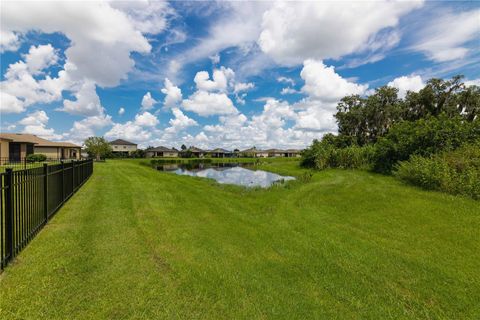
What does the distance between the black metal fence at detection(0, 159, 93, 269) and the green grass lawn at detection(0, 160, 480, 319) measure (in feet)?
0.89

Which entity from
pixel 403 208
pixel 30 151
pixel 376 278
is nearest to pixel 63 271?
pixel 376 278

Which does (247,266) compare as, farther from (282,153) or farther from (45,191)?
(282,153)

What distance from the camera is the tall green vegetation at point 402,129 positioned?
572 inches

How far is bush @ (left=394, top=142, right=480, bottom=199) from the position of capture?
952 cm

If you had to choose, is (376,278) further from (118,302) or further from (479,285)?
(118,302)

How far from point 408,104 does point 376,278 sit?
141 ft

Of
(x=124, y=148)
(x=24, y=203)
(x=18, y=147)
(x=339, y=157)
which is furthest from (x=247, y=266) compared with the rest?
(x=124, y=148)

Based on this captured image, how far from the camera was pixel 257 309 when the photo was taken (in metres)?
3.37

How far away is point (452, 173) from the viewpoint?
10.8 metres

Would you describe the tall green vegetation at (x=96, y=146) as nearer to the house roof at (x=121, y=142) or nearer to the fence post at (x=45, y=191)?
the house roof at (x=121, y=142)

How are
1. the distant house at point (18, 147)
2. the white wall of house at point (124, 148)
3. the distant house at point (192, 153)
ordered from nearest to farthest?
1. the distant house at point (18, 147)
2. the white wall of house at point (124, 148)
3. the distant house at point (192, 153)

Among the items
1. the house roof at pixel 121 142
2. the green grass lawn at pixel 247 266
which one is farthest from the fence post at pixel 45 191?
the house roof at pixel 121 142

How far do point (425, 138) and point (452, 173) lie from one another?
6.25m

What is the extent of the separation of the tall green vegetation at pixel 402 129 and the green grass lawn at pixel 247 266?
18.5ft
